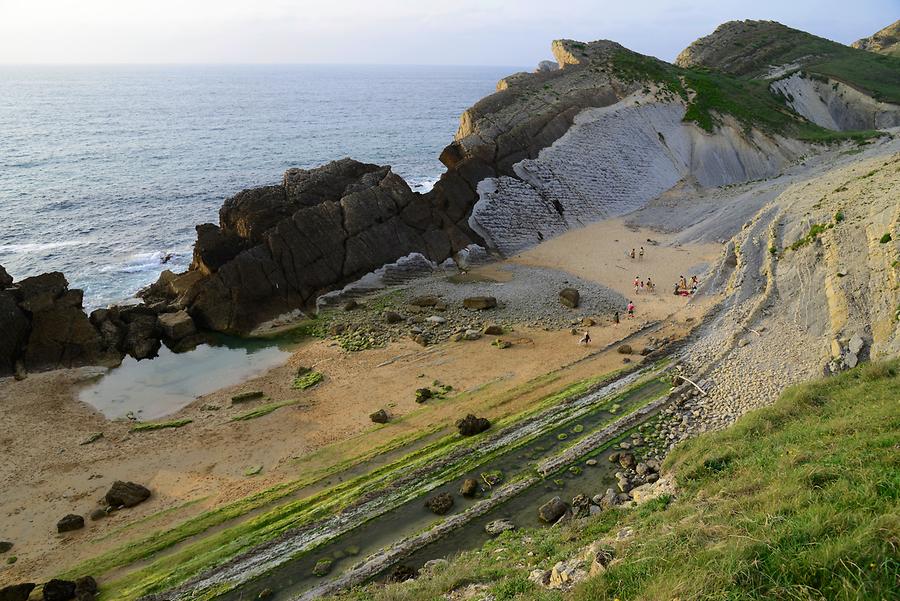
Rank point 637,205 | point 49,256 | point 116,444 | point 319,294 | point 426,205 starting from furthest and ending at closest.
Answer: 1. point 637,205
2. point 49,256
3. point 426,205
4. point 319,294
5. point 116,444

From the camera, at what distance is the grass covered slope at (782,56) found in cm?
8169

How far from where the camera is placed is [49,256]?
168 ft

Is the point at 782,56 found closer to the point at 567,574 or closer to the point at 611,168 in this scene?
the point at 611,168

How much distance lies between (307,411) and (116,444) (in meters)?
8.55

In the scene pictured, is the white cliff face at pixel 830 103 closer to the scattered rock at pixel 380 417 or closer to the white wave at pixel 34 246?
the scattered rock at pixel 380 417

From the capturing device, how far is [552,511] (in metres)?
19.6

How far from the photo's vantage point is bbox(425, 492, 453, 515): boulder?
20469 mm

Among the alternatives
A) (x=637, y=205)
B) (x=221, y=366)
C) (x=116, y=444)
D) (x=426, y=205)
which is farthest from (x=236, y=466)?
(x=637, y=205)

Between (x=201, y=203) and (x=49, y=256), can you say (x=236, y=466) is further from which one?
(x=201, y=203)

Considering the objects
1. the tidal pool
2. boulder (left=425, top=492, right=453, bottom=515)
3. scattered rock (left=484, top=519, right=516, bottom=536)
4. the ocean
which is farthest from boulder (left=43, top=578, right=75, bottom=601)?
the ocean

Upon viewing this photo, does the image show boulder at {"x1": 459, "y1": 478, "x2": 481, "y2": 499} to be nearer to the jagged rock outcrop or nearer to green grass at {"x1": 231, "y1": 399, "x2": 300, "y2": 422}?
green grass at {"x1": 231, "y1": 399, "x2": 300, "y2": 422}

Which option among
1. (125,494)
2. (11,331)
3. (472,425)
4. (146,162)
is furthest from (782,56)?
(125,494)

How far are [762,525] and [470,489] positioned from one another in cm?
1185

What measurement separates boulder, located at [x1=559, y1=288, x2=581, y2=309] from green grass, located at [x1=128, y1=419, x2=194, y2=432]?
2290cm
